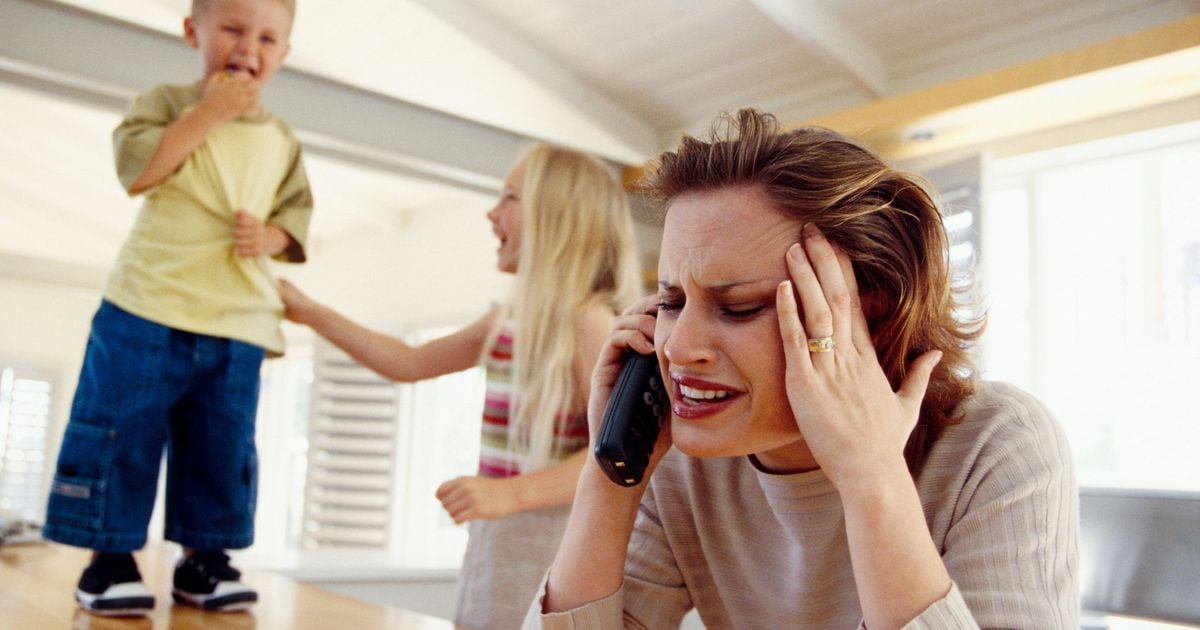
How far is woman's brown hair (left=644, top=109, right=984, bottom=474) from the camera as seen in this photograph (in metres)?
0.90

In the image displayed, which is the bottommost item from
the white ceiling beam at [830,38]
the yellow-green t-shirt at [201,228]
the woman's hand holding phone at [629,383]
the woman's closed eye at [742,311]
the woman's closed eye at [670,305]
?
the woman's hand holding phone at [629,383]

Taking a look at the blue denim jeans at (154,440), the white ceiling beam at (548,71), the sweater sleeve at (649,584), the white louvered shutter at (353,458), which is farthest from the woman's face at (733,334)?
the white louvered shutter at (353,458)

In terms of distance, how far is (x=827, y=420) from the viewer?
0.83 m

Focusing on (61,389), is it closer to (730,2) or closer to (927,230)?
(730,2)

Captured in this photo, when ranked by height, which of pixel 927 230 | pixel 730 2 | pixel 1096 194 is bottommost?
pixel 927 230

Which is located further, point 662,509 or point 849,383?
point 662,509

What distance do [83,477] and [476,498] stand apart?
55 cm

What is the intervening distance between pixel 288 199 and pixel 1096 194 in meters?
2.88

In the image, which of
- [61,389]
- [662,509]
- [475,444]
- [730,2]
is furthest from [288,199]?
[61,389]

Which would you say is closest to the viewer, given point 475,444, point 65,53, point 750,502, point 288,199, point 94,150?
point 750,502

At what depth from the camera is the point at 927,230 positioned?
0.96 m

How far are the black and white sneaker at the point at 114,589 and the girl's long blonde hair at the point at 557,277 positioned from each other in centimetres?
61

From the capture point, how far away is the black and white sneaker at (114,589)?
137 cm

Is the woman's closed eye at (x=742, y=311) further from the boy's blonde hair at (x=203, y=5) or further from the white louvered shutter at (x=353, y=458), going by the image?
the white louvered shutter at (x=353, y=458)
